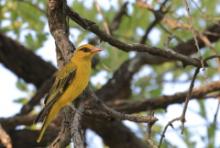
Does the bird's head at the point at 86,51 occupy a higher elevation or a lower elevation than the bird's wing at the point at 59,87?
higher

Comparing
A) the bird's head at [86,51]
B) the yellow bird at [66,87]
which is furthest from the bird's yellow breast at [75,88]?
the bird's head at [86,51]

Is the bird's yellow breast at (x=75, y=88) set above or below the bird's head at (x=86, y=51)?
below

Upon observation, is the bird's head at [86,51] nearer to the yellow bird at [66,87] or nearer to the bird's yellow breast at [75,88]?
the yellow bird at [66,87]

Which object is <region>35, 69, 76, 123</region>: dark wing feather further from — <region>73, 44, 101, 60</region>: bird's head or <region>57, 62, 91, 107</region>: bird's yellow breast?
<region>73, 44, 101, 60</region>: bird's head

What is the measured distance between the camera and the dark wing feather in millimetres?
3525

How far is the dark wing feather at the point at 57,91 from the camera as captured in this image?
3.53m

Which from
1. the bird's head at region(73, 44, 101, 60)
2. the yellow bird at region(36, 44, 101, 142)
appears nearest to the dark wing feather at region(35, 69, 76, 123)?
the yellow bird at region(36, 44, 101, 142)

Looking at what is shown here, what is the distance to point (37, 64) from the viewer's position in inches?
246

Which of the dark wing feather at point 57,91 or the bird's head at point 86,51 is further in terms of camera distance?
the bird's head at point 86,51

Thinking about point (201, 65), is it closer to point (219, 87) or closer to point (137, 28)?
point (219, 87)

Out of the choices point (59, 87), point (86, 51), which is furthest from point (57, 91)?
point (86, 51)

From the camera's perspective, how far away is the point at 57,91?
3578mm

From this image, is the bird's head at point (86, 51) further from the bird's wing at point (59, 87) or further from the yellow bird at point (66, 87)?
the bird's wing at point (59, 87)

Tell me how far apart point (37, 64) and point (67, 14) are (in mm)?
3064
